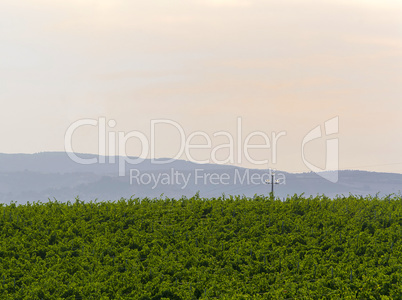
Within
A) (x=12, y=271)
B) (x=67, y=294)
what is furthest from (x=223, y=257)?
(x=12, y=271)

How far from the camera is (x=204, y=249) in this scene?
20.0 meters

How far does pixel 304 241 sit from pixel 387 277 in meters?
3.86

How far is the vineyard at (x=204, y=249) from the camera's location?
687 inches

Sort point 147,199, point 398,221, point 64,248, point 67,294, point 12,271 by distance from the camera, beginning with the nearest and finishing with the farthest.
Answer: point 67,294 → point 12,271 → point 64,248 → point 398,221 → point 147,199

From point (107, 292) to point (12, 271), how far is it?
3.78 meters

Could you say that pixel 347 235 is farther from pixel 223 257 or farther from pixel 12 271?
pixel 12 271

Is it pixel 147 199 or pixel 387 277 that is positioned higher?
pixel 147 199

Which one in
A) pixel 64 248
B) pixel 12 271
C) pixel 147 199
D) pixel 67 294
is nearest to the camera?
pixel 67 294

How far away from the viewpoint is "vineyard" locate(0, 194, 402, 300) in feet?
57.2

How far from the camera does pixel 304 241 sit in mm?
20766

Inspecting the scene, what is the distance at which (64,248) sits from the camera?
20156 mm

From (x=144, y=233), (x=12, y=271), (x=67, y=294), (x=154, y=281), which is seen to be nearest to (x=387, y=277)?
(x=154, y=281)

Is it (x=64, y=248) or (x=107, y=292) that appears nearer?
(x=107, y=292)

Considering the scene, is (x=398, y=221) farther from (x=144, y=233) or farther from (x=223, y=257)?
(x=144, y=233)
